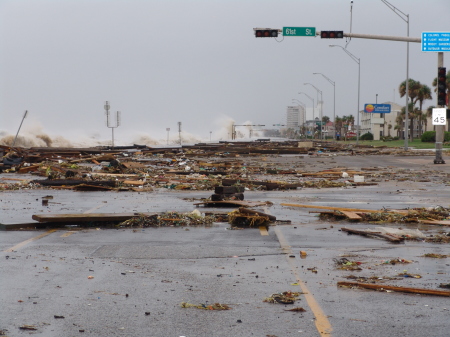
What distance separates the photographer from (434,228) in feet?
45.2

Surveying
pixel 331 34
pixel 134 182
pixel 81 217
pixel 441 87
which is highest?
pixel 331 34

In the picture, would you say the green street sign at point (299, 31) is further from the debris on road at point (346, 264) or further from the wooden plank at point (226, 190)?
the debris on road at point (346, 264)

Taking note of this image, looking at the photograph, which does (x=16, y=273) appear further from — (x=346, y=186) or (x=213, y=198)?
(x=346, y=186)

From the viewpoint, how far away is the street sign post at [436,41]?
123 feet

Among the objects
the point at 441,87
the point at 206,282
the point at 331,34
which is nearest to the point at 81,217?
the point at 206,282

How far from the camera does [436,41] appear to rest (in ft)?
123

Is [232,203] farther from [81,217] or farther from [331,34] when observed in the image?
[331,34]

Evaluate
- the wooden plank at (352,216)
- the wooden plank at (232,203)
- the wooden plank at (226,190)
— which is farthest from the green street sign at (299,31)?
the wooden plank at (352,216)

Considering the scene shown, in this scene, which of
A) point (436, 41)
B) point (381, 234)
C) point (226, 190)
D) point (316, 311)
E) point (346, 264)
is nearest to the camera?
point (316, 311)

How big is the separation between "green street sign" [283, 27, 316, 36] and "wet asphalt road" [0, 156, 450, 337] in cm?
2657

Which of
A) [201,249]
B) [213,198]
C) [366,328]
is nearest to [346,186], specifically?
[213,198]

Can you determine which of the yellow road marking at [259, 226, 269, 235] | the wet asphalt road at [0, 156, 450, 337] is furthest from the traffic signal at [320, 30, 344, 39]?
the yellow road marking at [259, 226, 269, 235]

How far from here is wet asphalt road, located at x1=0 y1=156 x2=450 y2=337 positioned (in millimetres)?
6699

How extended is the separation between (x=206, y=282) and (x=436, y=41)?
32.1 m
